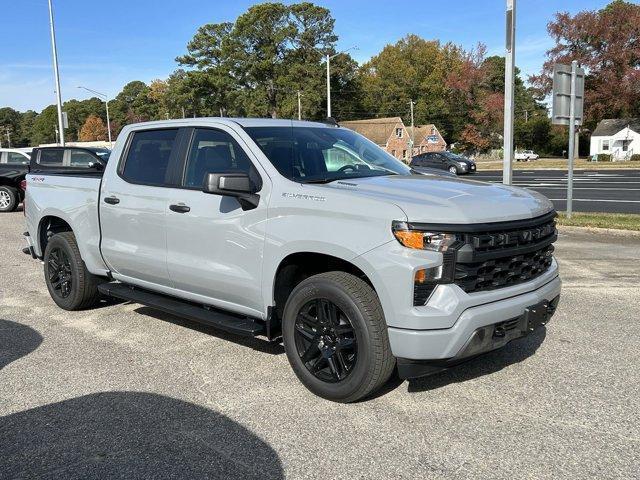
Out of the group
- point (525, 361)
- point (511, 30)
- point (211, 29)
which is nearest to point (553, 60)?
point (211, 29)

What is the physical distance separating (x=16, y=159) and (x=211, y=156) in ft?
51.4

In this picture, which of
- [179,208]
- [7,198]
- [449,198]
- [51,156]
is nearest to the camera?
[449,198]

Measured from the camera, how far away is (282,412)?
383 cm

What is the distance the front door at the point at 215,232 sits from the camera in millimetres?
4285

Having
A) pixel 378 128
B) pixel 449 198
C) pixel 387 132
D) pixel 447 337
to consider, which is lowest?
pixel 447 337

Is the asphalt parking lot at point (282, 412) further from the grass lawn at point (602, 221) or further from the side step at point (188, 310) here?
the grass lawn at point (602, 221)

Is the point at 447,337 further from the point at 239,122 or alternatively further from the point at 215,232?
the point at 239,122

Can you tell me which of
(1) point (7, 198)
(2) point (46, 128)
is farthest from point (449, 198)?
(2) point (46, 128)

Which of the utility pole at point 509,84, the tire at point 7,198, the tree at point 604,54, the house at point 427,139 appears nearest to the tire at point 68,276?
the utility pole at point 509,84

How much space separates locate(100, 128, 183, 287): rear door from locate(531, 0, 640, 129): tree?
6309 centimetres

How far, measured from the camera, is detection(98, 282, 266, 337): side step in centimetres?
436

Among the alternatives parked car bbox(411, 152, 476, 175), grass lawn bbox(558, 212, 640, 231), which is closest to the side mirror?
grass lawn bbox(558, 212, 640, 231)

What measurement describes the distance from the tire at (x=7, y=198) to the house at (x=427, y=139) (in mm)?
75644

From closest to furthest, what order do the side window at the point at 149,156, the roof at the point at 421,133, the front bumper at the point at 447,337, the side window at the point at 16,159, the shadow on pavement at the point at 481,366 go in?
1. the front bumper at the point at 447,337
2. the shadow on pavement at the point at 481,366
3. the side window at the point at 149,156
4. the side window at the point at 16,159
5. the roof at the point at 421,133
